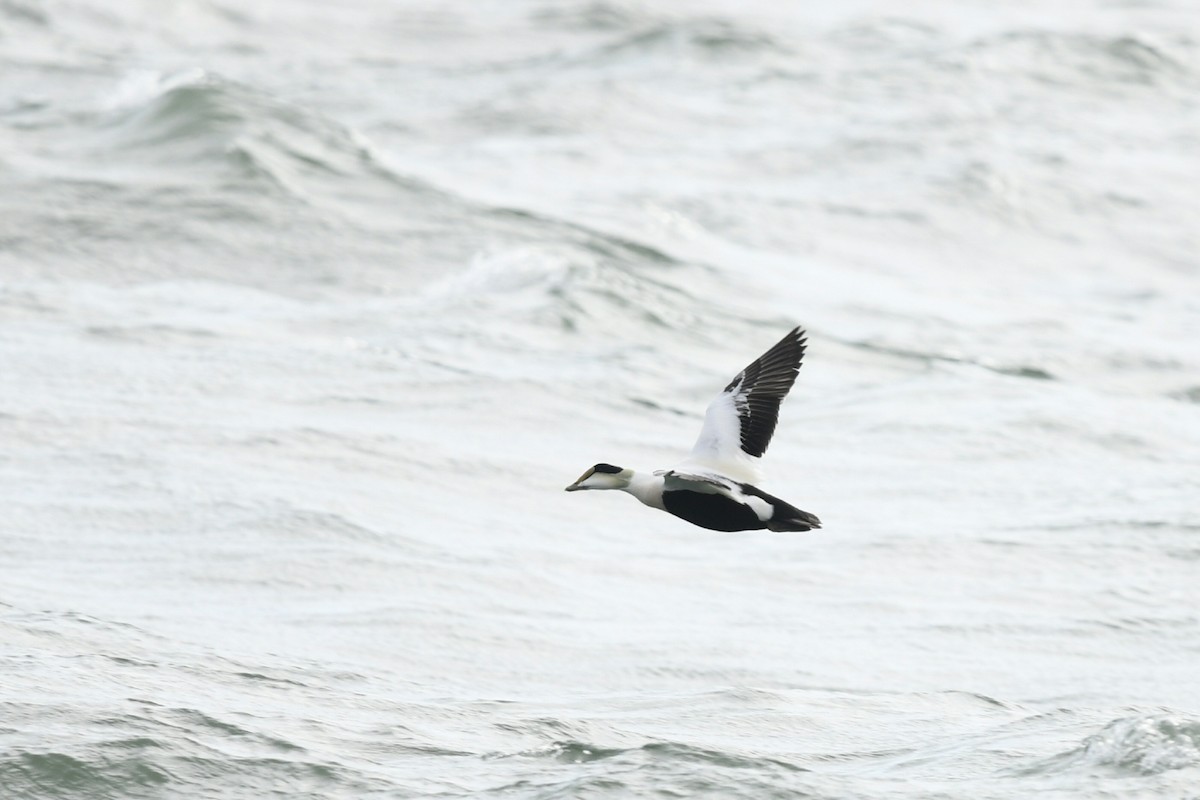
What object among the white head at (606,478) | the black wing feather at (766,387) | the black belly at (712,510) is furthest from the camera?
the black wing feather at (766,387)

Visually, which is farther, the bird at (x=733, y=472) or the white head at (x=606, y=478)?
the white head at (x=606, y=478)

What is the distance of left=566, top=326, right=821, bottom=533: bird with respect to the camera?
8352 millimetres

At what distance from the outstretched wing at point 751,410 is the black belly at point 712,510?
21 centimetres

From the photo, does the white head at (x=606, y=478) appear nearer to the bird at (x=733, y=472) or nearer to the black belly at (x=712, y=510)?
the bird at (x=733, y=472)

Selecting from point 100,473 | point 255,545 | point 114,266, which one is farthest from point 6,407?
point 114,266

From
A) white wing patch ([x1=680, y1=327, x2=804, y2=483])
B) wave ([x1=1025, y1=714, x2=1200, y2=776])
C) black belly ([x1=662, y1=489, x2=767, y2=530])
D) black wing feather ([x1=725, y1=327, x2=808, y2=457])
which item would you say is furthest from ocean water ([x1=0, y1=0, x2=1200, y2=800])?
black wing feather ([x1=725, y1=327, x2=808, y2=457])

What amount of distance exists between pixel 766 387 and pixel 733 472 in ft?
1.43

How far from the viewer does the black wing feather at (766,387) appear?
8766mm

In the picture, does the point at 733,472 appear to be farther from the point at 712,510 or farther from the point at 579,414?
the point at 579,414

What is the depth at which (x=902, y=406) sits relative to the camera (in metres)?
16.8

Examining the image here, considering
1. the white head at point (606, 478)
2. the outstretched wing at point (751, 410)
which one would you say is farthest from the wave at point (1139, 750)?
the white head at point (606, 478)

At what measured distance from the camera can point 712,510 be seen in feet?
27.7

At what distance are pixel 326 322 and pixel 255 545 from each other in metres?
5.25

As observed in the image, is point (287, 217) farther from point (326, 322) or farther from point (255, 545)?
point (255, 545)
